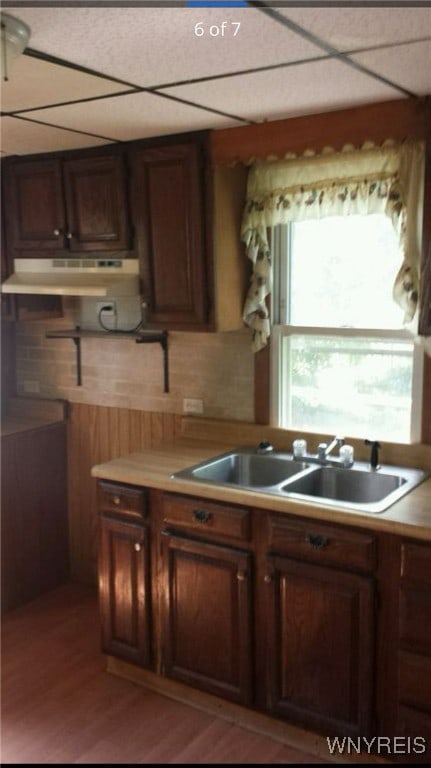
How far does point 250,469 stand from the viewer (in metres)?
3.06

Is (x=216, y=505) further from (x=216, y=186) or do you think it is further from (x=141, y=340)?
(x=216, y=186)

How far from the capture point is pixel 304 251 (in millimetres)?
3047

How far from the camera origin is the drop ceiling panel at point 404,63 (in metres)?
1.82

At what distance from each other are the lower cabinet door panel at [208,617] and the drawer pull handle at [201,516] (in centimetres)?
9

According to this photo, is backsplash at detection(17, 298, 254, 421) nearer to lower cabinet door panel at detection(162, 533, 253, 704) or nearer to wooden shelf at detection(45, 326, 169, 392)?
wooden shelf at detection(45, 326, 169, 392)

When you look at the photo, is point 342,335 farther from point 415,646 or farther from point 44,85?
point 44,85

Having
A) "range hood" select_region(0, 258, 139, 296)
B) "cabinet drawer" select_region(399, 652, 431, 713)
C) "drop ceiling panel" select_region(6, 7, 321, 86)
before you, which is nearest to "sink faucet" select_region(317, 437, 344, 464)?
"cabinet drawer" select_region(399, 652, 431, 713)

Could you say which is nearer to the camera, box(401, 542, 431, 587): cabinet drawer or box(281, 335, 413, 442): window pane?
box(401, 542, 431, 587): cabinet drawer

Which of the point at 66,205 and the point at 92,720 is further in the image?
the point at 66,205

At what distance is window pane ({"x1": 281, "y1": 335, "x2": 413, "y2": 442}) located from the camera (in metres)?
2.88

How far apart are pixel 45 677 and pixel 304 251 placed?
2.12 metres

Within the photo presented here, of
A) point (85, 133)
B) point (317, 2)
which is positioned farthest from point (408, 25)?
point (85, 133)

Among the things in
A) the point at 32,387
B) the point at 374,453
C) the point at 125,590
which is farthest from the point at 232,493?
Answer: the point at 32,387

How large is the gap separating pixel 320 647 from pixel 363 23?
189 cm
